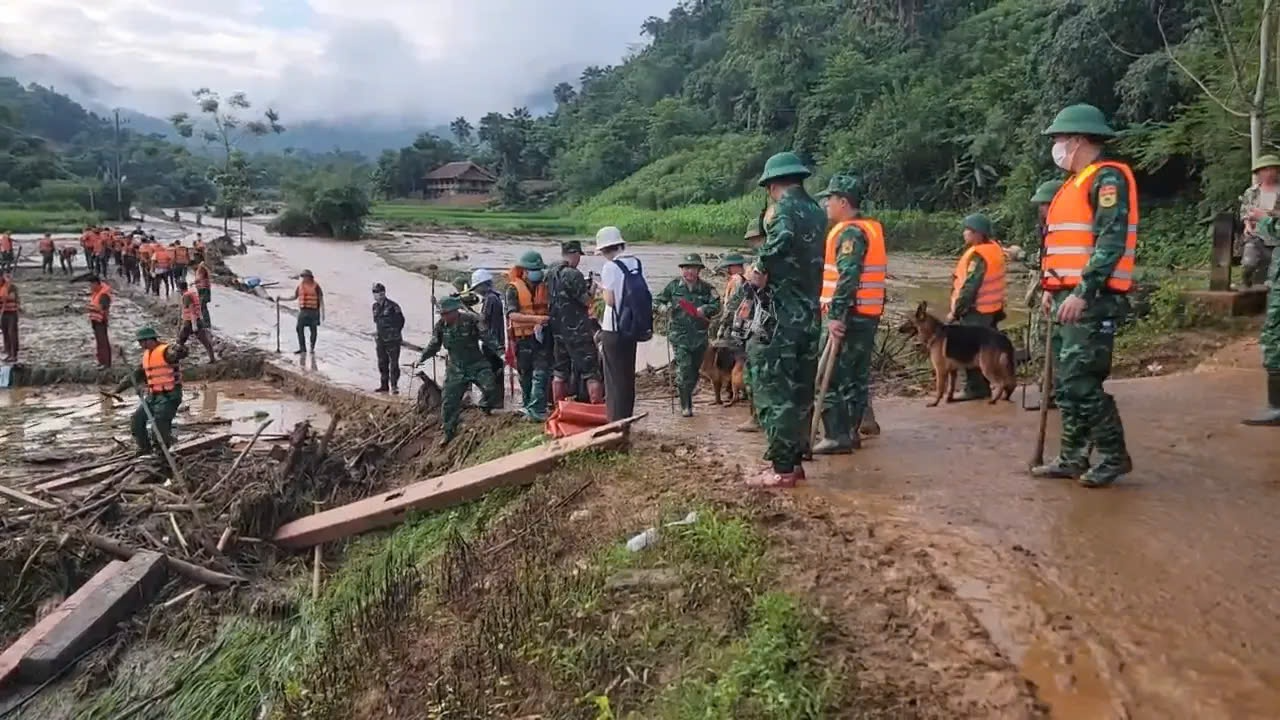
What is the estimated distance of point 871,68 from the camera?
52.4 meters

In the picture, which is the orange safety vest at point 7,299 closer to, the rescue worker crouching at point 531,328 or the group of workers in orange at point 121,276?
the group of workers in orange at point 121,276

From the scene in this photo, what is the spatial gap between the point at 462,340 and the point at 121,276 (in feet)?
86.2

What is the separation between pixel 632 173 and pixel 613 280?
71.0 metres

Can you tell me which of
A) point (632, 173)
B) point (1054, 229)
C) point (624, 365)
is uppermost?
point (632, 173)

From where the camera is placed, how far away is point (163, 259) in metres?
26.0

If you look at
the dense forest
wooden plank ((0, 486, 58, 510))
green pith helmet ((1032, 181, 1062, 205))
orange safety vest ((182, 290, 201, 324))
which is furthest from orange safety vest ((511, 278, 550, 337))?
the dense forest

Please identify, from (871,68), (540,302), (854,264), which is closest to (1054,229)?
(854,264)

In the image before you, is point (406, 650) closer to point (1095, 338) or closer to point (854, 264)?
point (854, 264)

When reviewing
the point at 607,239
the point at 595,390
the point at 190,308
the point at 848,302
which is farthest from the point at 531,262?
the point at 190,308

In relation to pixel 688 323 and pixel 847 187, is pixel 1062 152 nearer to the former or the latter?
pixel 847 187

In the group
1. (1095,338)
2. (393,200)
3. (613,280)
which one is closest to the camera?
(1095,338)

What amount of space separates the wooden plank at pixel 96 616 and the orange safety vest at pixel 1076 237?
6526 millimetres

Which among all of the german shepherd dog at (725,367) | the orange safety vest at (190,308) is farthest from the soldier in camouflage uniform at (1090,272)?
the orange safety vest at (190,308)

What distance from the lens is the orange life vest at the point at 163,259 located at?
2595cm
